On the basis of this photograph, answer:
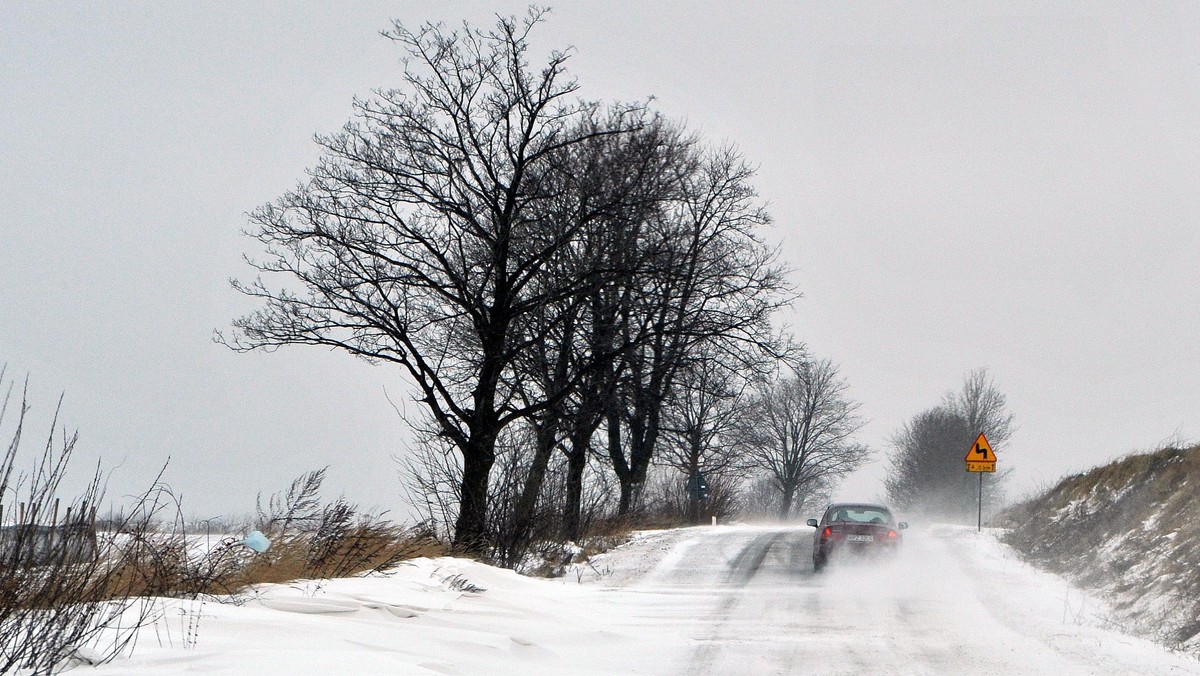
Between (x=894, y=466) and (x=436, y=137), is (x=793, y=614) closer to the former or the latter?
(x=436, y=137)

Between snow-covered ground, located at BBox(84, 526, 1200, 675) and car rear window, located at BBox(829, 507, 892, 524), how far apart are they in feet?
6.82


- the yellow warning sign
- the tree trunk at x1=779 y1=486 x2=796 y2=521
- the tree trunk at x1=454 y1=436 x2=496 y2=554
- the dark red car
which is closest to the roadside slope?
the dark red car

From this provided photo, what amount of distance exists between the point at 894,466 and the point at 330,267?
80.7 metres

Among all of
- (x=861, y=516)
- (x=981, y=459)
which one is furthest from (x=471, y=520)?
(x=981, y=459)

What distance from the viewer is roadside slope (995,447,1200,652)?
12.5 metres

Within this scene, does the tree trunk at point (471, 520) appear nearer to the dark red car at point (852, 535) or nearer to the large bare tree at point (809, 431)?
the dark red car at point (852, 535)

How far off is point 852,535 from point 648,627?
903 cm

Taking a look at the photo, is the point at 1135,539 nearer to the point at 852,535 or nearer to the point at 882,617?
the point at 852,535

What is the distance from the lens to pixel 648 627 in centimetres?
1162

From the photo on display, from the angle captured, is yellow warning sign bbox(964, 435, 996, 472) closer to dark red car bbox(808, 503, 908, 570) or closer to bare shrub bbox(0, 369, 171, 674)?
dark red car bbox(808, 503, 908, 570)

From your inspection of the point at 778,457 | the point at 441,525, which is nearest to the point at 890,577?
the point at 441,525

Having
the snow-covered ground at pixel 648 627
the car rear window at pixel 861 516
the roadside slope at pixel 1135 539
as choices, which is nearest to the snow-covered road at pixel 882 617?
the snow-covered ground at pixel 648 627

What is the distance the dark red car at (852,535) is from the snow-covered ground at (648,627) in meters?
1.42

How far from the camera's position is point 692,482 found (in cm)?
3741
